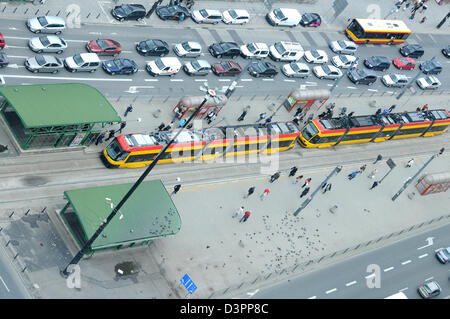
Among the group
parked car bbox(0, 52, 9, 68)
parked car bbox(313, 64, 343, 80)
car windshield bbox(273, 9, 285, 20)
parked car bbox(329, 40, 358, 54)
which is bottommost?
parked car bbox(0, 52, 9, 68)

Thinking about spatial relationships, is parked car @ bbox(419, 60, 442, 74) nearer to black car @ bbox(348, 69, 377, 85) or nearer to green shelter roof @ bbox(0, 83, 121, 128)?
black car @ bbox(348, 69, 377, 85)

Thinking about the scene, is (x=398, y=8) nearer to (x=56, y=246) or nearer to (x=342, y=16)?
(x=342, y=16)

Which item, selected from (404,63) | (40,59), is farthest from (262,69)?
(40,59)

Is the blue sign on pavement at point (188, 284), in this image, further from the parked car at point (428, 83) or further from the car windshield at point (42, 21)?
the parked car at point (428, 83)

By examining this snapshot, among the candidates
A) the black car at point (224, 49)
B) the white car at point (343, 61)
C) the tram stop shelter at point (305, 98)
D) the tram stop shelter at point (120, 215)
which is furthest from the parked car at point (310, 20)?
the tram stop shelter at point (120, 215)

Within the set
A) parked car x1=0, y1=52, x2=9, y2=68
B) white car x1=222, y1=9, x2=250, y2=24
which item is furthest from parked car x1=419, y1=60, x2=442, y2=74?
parked car x1=0, y1=52, x2=9, y2=68
